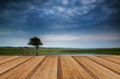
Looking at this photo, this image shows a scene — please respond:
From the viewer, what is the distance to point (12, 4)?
750 cm

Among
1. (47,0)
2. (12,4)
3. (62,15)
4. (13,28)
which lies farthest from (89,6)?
(13,28)

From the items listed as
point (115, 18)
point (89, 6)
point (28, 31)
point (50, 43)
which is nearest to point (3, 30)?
point (28, 31)

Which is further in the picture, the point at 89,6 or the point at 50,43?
the point at 50,43

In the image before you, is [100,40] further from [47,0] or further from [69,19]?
[47,0]

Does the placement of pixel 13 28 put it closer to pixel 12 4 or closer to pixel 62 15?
pixel 12 4

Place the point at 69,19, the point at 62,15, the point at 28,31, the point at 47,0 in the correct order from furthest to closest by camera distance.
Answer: the point at 28,31, the point at 69,19, the point at 62,15, the point at 47,0

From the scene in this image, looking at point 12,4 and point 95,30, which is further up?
point 12,4

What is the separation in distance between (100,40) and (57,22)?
2120 millimetres

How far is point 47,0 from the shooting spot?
295 inches

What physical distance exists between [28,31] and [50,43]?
1.26 metres

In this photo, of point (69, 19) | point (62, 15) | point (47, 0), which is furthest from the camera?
point (69, 19)

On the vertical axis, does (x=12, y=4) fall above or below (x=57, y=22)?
above

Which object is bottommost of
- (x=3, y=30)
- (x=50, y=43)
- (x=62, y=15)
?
(x=50, y=43)

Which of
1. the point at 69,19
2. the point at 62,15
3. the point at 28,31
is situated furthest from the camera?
the point at 28,31
